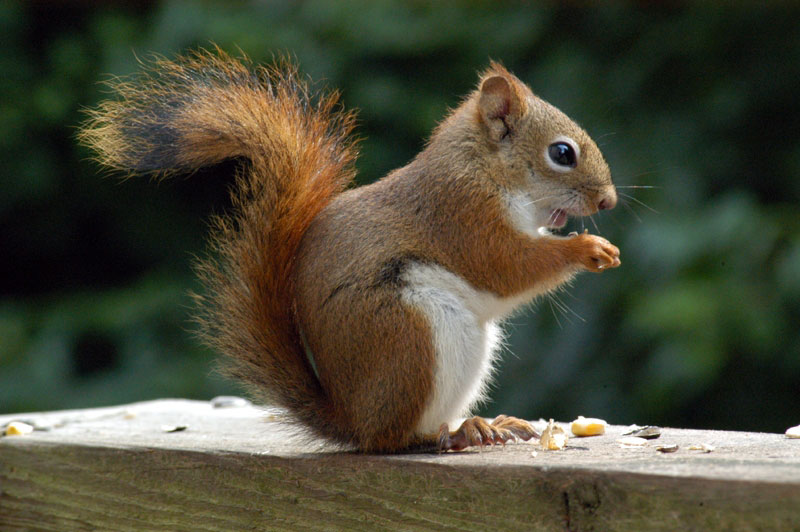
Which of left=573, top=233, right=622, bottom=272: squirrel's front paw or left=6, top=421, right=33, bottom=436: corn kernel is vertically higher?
left=573, top=233, right=622, bottom=272: squirrel's front paw

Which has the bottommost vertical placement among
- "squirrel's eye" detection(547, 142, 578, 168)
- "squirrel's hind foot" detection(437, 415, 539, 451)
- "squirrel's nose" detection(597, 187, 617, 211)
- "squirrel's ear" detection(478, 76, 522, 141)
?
"squirrel's hind foot" detection(437, 415, 539, 451)

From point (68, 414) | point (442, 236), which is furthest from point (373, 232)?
point (68, 414)

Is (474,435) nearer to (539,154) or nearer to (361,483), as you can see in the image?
(361,483)

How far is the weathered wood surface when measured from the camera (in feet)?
3.11

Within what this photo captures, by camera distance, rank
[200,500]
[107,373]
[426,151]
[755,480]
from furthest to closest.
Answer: [107,373], [426,151], [200,500], [755,480]

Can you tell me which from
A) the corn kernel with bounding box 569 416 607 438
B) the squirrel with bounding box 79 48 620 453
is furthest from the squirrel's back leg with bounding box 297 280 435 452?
the corn kernel with bounding box 569 416 607 438

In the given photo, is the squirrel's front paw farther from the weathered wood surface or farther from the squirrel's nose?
the weathered wood surface

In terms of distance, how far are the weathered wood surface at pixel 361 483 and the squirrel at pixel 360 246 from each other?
11cm

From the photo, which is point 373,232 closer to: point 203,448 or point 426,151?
point 426,151

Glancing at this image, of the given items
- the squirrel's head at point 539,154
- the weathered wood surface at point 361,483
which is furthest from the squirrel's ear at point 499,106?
the weathered wood surface at point 361,483

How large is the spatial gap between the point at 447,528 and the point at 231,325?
1.63 feet

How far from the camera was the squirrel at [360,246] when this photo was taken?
134 centimetres

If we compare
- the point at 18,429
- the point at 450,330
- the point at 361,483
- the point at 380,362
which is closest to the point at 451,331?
the point at 450,330

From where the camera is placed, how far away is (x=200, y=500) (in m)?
1.34
